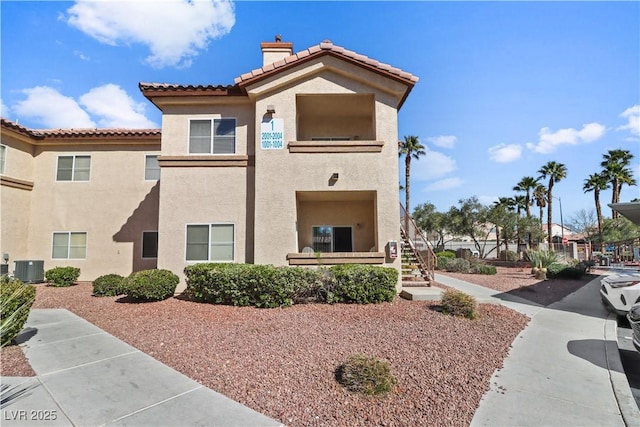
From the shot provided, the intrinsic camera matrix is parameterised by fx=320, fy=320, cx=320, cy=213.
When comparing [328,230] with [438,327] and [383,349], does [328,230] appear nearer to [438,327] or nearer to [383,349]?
[438,327]

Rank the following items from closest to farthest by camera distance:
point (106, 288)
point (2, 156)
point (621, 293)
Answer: point (621, 293), point (106, 288), point (2, 156)

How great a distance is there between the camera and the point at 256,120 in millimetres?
12234

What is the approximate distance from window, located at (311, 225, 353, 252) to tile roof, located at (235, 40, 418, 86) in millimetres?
6332

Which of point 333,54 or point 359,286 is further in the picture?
point 333,54

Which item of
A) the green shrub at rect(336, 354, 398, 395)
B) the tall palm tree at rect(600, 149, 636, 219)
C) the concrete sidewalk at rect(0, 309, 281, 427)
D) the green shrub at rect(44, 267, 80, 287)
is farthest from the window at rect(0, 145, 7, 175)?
the tall palm tree at rect(600, 149, 636, 219)

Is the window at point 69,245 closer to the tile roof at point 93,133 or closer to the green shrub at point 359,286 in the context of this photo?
the tile roof at point 93,133

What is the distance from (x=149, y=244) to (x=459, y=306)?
1407 centimetres

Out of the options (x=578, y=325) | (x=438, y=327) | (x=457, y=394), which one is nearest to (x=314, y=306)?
(x=438, y=327)

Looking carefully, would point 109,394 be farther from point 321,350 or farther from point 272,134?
point 272,134

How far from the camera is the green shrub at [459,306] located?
852cm

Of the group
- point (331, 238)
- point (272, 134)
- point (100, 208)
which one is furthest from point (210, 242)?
point (100, 208)

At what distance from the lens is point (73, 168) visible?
16.0 metres

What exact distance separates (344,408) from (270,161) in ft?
30.4

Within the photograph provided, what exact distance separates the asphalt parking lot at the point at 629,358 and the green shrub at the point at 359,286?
542 centimetres
